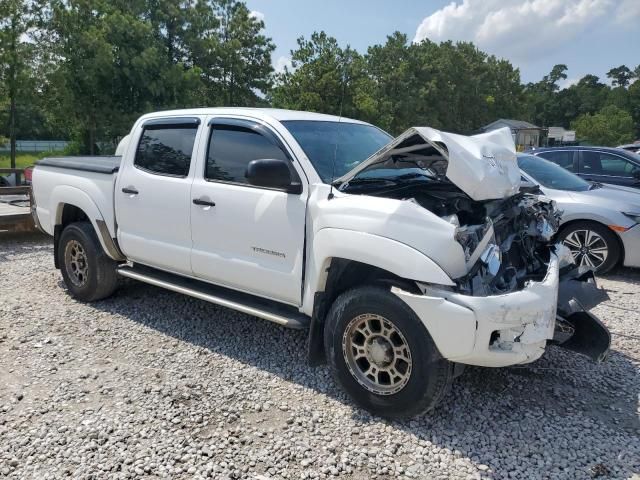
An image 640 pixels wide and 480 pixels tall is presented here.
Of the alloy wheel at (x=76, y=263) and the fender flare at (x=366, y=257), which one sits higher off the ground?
the fender flare at (x=366, y=257)

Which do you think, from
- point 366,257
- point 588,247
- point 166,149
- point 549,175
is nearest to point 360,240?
point 366,257

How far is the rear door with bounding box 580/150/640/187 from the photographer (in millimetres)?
9148

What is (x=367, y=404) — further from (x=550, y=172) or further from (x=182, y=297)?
(x=550, y=172)

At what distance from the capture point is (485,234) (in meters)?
3.24

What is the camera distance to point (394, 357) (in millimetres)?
3301

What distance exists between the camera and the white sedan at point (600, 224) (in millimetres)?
6730

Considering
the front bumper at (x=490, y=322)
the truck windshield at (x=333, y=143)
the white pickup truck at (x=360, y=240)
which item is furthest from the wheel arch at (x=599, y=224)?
the front bumper at (x=490, y=322)

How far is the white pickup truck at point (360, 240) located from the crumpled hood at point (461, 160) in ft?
0.04

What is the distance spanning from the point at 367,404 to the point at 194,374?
4.68ft

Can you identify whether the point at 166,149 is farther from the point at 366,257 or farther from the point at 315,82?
the point at 315,82

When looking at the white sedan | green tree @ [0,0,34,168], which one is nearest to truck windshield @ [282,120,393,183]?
the white sedan

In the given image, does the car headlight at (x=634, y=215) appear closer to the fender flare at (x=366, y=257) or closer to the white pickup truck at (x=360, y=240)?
the white pickup truck at (x=360, y=240)

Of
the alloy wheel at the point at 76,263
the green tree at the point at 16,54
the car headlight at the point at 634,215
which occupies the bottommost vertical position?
the alloy wheel at the point at 76,263

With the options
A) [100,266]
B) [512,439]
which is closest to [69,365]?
[100,266]
